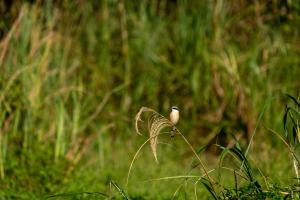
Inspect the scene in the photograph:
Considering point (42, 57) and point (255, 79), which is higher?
point (42, 57)

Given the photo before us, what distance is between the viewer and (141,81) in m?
7.22

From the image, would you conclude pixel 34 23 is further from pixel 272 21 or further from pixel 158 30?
pixel 272 21

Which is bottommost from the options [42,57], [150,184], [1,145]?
[150,184]

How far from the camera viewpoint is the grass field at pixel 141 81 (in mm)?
6066

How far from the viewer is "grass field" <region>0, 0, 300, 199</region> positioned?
607 centimetres

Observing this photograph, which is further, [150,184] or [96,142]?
[96,142]

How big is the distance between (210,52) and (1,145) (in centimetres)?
244

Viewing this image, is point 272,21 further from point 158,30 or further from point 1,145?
point 1,145

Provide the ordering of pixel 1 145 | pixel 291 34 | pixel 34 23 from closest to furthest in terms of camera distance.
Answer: pixel 1 145 < pixel 34 23 < pixel 291 34

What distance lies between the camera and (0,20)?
23.8 feet

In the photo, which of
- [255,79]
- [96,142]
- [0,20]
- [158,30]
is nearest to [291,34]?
[255,79]

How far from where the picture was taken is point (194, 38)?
282 inches

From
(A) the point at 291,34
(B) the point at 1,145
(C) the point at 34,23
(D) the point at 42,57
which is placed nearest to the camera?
(B) the point at 1,145

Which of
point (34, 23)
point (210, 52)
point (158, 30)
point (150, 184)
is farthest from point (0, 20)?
point (150, 184)
